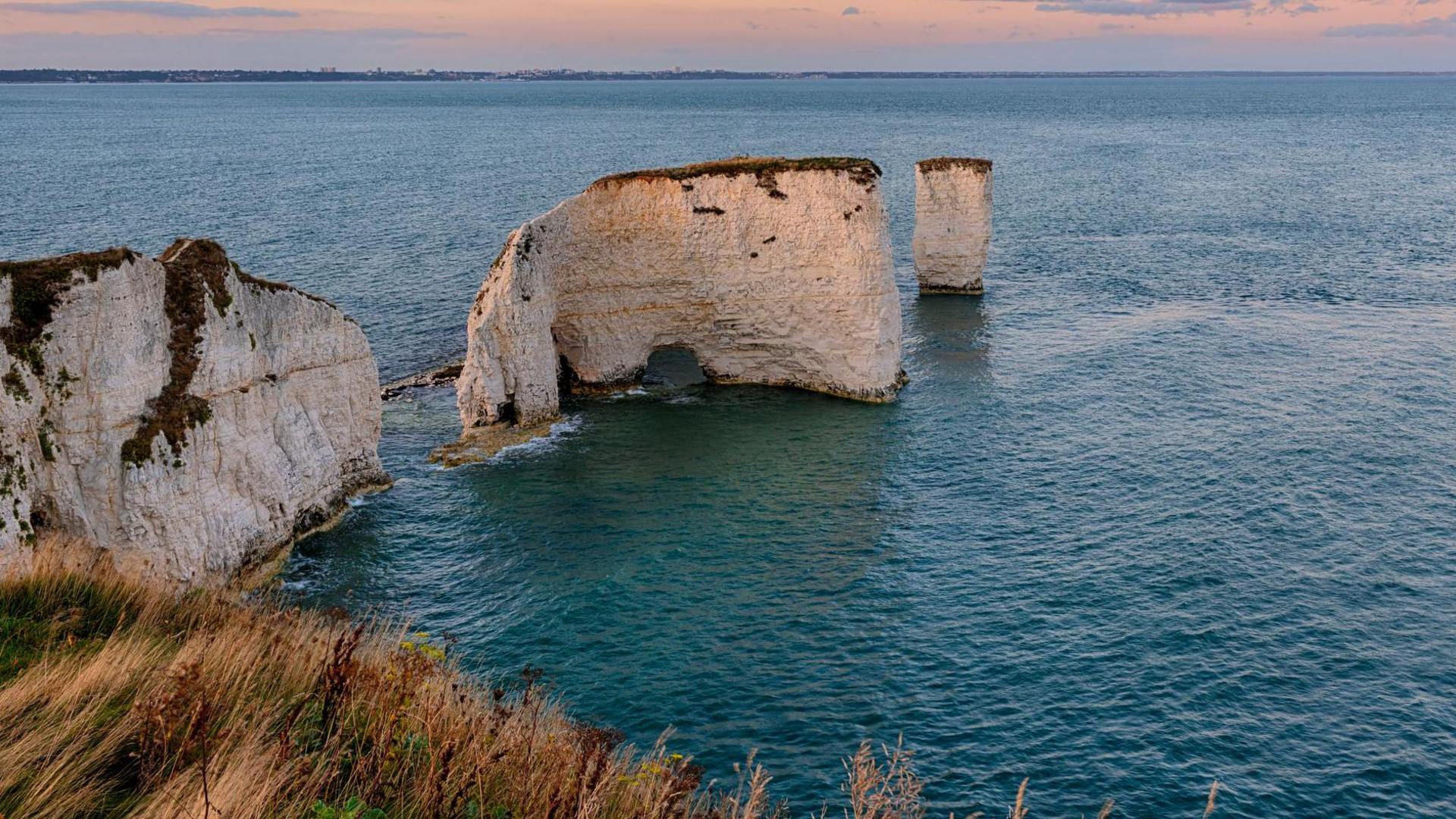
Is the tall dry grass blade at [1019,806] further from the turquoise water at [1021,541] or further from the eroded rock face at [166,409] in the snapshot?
the eroded rock face at [166,409]

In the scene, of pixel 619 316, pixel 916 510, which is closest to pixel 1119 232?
pixel 619 316

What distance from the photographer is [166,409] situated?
92.0 feet

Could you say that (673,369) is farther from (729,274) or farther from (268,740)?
(268,740)

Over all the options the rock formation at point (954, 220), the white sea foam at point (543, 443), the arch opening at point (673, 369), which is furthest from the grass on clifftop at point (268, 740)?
the rock formation at point (954, 220)

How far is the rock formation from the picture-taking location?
64.8 metres

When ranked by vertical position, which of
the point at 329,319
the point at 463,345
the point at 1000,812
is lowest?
the point at 1000,812

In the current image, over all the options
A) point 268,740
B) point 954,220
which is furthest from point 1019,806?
point 954,220

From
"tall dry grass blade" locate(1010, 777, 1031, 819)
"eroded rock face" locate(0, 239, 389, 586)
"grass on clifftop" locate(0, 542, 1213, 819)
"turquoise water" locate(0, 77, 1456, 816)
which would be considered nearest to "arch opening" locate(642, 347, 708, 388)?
"turquoise water" locate(0, 77, 1456, 816)

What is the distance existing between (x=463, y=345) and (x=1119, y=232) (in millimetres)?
54184

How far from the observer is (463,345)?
179ft

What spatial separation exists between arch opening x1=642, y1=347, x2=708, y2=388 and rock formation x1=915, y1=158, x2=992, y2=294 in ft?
62.7

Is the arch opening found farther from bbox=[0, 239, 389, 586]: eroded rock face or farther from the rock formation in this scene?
the rock formation

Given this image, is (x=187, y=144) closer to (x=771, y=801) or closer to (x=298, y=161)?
(x=298, y=161)

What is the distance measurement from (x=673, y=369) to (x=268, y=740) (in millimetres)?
43881
